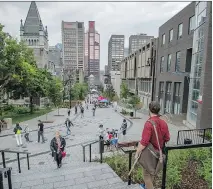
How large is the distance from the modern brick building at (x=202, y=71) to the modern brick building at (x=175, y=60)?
9.88 ft

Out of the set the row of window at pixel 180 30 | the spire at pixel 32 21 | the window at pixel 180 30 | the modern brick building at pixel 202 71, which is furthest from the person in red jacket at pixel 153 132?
the spire at pixel 32 21

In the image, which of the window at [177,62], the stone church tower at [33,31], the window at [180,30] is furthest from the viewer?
the stone church tower at [33,31]

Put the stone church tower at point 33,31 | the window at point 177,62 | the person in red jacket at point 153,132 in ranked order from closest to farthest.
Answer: the person in red jacket at point 153,132 < the window at point 177,62 < the stone church tower at point 33,31

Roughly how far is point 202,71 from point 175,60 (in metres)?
10.8

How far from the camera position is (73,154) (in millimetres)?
12016

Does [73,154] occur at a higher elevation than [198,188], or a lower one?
lower

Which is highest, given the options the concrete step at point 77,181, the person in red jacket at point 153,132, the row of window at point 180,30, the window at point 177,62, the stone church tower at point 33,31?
the stone church tower at point 33,31

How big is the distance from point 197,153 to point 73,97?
6288 cm

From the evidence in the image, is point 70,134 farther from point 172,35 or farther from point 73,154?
point 172,35

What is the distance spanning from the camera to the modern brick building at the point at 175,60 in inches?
1012

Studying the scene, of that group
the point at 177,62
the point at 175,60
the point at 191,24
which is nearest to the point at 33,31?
the point at 175,60

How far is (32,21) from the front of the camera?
73.5 meters

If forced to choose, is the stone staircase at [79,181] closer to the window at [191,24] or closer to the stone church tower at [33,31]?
the window at [191,24]

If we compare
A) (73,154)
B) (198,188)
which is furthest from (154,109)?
(73,154)
